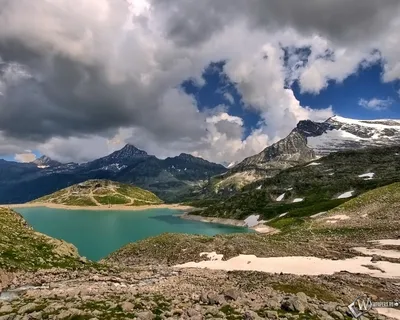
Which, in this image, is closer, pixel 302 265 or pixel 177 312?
pixel 177 312

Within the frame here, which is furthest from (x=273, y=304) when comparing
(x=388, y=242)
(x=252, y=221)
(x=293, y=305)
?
(x=252, y=221)

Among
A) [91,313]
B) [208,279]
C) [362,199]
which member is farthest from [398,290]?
[362,199]

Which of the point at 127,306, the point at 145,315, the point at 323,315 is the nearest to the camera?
the point at 145,315

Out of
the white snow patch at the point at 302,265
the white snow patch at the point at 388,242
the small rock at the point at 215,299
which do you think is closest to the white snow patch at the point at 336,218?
the white snow patch at the point at 388,242

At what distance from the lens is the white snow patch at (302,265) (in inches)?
2034

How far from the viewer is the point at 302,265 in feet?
184

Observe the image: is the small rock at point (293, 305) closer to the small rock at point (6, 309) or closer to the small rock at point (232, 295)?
the small rock at point (232, 295)

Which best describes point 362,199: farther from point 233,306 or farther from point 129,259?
point 233,306

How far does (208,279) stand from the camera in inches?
1698

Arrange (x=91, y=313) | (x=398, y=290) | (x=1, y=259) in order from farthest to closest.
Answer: (x=398, y=290)
(x=1, y=259)
(x=91, y=313)

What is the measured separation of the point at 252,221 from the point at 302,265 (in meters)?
134

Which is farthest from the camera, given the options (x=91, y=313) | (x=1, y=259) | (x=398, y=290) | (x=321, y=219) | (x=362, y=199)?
(x=362, y=199)

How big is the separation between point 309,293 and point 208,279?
12.0 meters

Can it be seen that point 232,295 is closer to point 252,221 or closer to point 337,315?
point 337,315
